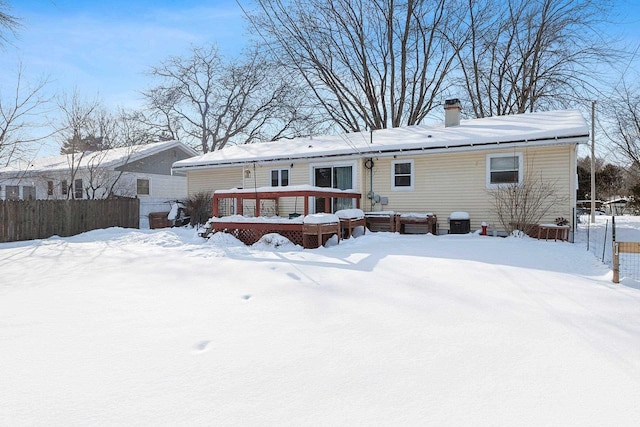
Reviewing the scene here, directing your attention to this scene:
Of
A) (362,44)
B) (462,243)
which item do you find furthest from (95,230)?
(362,44)

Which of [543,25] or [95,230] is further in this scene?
[543,25]

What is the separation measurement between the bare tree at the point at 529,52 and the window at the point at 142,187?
1902 centimetres

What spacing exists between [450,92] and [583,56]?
22.6 ft

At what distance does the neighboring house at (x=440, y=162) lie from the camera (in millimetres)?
10023

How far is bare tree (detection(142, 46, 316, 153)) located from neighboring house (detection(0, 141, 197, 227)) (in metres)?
7.02

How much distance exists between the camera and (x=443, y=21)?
73.3 ft

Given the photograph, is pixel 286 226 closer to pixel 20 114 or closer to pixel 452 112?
pixel 452 112

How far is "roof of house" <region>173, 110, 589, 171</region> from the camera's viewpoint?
32.4ft

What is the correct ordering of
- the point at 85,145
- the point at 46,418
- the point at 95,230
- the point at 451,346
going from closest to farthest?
the point at 46,418 < the point at 451,346 < the point at 95,230 < the point at 85,145

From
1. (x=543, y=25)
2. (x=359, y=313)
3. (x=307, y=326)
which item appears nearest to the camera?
(x=307, y=326)

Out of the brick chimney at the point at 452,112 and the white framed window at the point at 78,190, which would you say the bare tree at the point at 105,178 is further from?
the brick chimney at the point at 452,112

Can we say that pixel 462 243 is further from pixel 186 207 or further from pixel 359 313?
pixel 186 207

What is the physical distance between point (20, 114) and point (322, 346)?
551 inches

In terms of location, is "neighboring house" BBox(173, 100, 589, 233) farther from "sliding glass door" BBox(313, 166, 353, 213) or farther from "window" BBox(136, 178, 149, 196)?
"window" BBox(136, 178, 149, 196)
